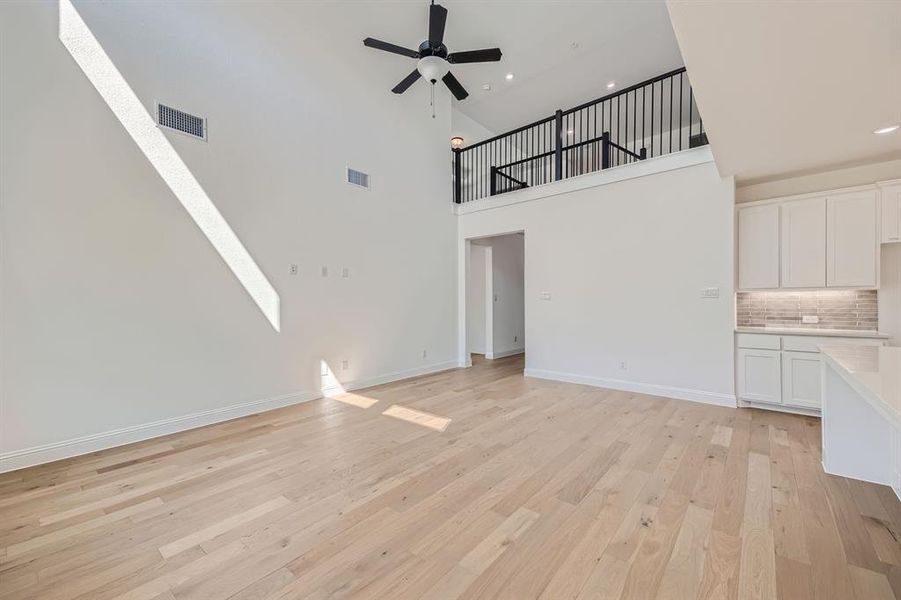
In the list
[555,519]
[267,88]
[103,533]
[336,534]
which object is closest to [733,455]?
[555,519]

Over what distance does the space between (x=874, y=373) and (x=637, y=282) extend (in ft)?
9.93

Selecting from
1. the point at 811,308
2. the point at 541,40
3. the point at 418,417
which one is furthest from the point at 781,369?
the point at 541,40

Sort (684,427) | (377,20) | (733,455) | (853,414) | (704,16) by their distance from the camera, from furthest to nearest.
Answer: (377,20) → (684,427) → (733,455) → (853,414) → (704,16)

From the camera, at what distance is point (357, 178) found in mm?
4883

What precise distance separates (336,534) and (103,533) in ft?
4.02

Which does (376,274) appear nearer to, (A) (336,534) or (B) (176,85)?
(B) (176,85)

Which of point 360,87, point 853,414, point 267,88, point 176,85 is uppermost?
point 360,87

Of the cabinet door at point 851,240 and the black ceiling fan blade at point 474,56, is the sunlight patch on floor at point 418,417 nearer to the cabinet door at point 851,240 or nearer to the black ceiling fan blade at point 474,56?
the black ceiling fan blade at point 474,56

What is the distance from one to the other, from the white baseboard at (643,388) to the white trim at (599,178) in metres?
2.56

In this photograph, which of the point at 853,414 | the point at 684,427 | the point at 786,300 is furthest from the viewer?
the point at 786,300

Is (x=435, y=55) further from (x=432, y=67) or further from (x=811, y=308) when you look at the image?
(x=811, y=308)

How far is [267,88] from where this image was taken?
159 inches

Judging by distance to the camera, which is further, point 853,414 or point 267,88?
point 267,88

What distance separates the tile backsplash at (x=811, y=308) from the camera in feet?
12.5
